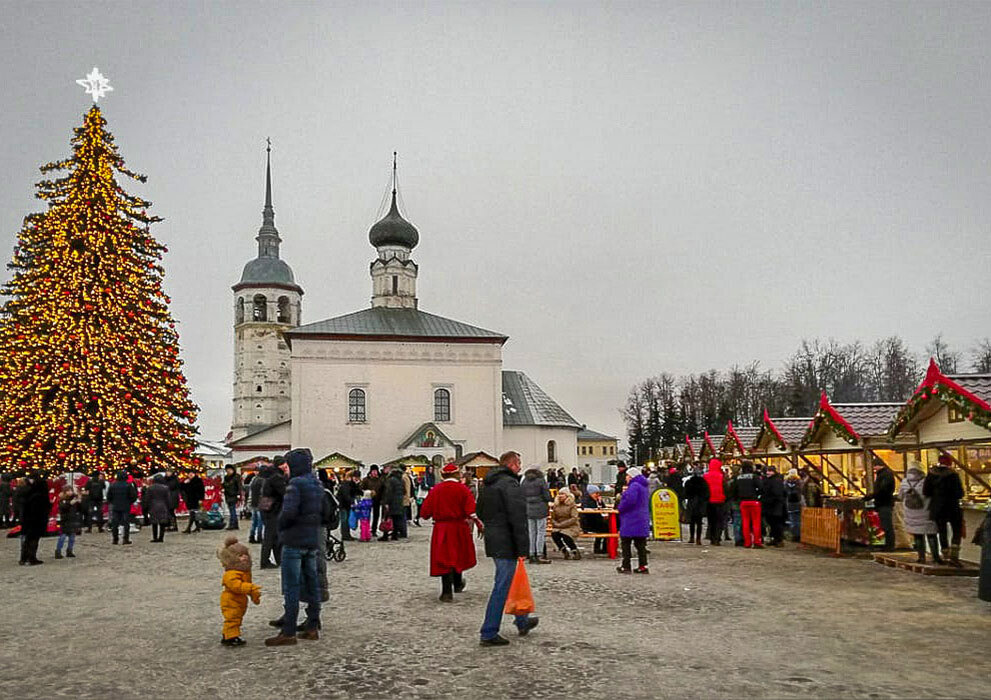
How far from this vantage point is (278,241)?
257 ft

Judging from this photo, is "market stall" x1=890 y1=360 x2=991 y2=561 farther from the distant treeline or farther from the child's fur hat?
the distant treeline

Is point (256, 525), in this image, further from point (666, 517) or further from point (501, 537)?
point (501, 537)

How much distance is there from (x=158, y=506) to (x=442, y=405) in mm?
34992

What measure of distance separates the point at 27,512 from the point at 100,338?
11.0m

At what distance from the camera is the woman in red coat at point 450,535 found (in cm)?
1009

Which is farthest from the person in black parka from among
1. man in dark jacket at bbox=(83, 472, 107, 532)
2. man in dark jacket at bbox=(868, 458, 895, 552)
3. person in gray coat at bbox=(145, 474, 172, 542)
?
man in dark jacket at bbox=(868, 458, 895, 552)

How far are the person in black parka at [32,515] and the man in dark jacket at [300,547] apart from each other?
27.8 ft

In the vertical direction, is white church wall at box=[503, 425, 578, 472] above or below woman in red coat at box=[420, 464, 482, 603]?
above

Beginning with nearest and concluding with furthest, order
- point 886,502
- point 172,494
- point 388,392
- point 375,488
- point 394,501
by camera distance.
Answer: point 886,502
point 394,501
point 375,488
point 172,494
point 388,392

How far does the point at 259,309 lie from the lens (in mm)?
72062

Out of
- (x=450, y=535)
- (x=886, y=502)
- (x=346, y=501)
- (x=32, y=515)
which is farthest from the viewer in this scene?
(x=346, y=501)

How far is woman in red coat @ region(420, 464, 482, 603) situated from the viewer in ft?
33.1

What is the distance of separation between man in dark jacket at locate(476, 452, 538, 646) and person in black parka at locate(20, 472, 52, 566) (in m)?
9.93

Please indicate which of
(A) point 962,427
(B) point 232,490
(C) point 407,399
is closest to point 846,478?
(A) point 962,427
